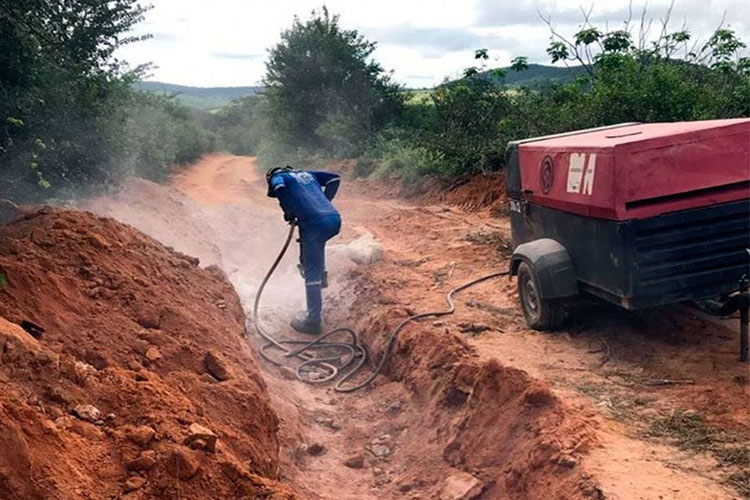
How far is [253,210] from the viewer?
53.3 feet

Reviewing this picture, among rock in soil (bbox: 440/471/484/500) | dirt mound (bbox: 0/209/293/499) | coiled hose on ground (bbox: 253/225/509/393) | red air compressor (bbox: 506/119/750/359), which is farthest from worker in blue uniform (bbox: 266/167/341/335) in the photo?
rock in soil (bbox: 440/471/484/500)

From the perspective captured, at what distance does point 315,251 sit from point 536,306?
105 inches

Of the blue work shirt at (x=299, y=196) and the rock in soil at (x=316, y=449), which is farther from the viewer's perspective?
the blue work shirt at (x=299, y=196)

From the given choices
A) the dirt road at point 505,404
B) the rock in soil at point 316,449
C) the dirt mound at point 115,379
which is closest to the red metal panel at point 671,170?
the dirt road at point 505,404

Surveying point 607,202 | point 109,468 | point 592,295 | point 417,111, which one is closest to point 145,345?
point 109,468

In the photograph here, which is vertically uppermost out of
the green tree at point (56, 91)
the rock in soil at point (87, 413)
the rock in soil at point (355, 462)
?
the green tree at point (56, 91)

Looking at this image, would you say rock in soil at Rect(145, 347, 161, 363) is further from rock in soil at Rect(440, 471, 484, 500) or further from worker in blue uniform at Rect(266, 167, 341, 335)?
worker in blue uniform at Rect(266, 167, 341, 335)

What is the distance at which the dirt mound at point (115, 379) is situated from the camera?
112 inches

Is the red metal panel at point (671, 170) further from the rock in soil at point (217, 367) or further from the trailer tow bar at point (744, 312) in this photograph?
the rock in soil at point (217, 367)

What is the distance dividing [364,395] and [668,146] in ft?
11.5

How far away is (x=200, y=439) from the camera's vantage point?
3.23m

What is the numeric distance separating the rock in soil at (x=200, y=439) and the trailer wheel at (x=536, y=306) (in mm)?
3835

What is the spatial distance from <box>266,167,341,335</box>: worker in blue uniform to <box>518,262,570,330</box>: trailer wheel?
2300 mm

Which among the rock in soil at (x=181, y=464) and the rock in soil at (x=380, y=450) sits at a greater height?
the rock in soil at (x=181, y=464)
